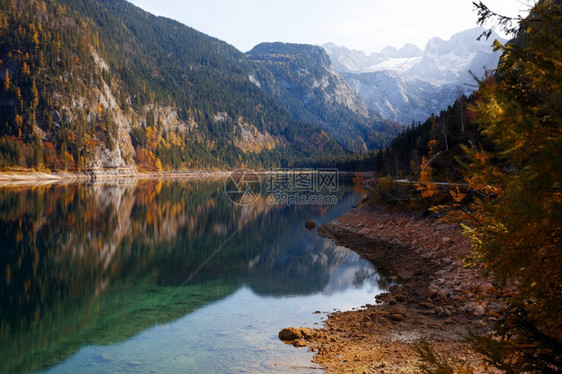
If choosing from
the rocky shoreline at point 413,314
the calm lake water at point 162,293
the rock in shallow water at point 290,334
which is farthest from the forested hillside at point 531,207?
the rock in shallow water at point 290,334

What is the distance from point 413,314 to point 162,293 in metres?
13.3

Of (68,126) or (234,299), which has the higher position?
(68,126)

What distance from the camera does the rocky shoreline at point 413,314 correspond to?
11.3 meters

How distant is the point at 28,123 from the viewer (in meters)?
139

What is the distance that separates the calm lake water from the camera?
12.9m

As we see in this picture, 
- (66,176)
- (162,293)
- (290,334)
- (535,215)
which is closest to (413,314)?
(290,334)

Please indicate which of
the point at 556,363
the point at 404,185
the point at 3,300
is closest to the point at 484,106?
the point at 556,363

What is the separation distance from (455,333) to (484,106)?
1020 cm

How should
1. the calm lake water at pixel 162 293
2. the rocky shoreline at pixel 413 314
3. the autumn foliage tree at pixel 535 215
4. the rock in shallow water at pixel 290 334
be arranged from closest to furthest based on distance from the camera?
the autumn foliage tree at pixel 535 215
the rocky shoreline at pixel 413 314
the calm lake water at pixel 162 293
the rock in shallow water at pixel 290 334

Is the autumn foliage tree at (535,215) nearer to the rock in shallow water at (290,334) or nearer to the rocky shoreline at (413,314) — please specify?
the rocky shoreline at (413,314)

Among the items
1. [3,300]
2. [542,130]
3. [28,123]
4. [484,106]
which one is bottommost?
[3,300]

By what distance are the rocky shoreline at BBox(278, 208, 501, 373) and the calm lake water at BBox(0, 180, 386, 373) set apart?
3.71ft

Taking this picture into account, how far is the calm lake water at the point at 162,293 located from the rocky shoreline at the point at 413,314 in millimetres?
1130

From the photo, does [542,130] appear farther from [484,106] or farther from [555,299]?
[555,299]
